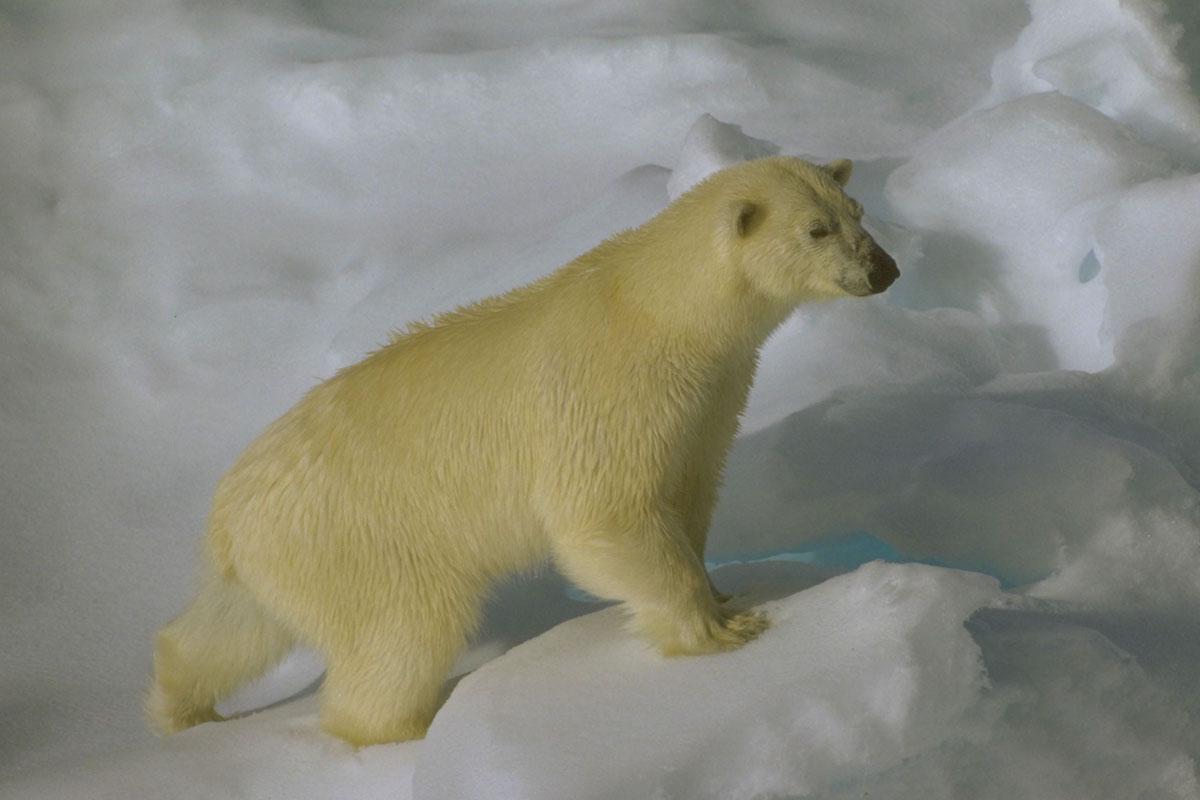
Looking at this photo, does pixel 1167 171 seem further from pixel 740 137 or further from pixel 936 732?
pixel 936 732

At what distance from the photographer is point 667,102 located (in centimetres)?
372

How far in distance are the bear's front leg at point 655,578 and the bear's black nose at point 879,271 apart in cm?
44

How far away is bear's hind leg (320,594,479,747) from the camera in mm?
2197

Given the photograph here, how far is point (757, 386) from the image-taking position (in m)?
3.04

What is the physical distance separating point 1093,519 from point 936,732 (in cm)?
72

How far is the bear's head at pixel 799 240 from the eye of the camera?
2.07m

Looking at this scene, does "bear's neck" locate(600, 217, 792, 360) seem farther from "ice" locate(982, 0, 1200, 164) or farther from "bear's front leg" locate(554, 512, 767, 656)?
"ice" locate(982, 0, 1200, 164)

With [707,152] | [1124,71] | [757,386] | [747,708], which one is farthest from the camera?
[1124,71]

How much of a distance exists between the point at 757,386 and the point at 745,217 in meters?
1.00

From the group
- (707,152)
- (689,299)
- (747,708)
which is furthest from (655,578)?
(707,152)

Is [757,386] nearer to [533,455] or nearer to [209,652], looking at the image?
[533,455]

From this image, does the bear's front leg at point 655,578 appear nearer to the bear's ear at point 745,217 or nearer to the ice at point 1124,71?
the bear's ear at point 745,217

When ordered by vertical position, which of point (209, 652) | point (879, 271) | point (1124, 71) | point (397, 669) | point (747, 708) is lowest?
point (747, 708)

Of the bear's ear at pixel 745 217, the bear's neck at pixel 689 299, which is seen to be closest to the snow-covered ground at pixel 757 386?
the bear's neck at pixel 689 299
